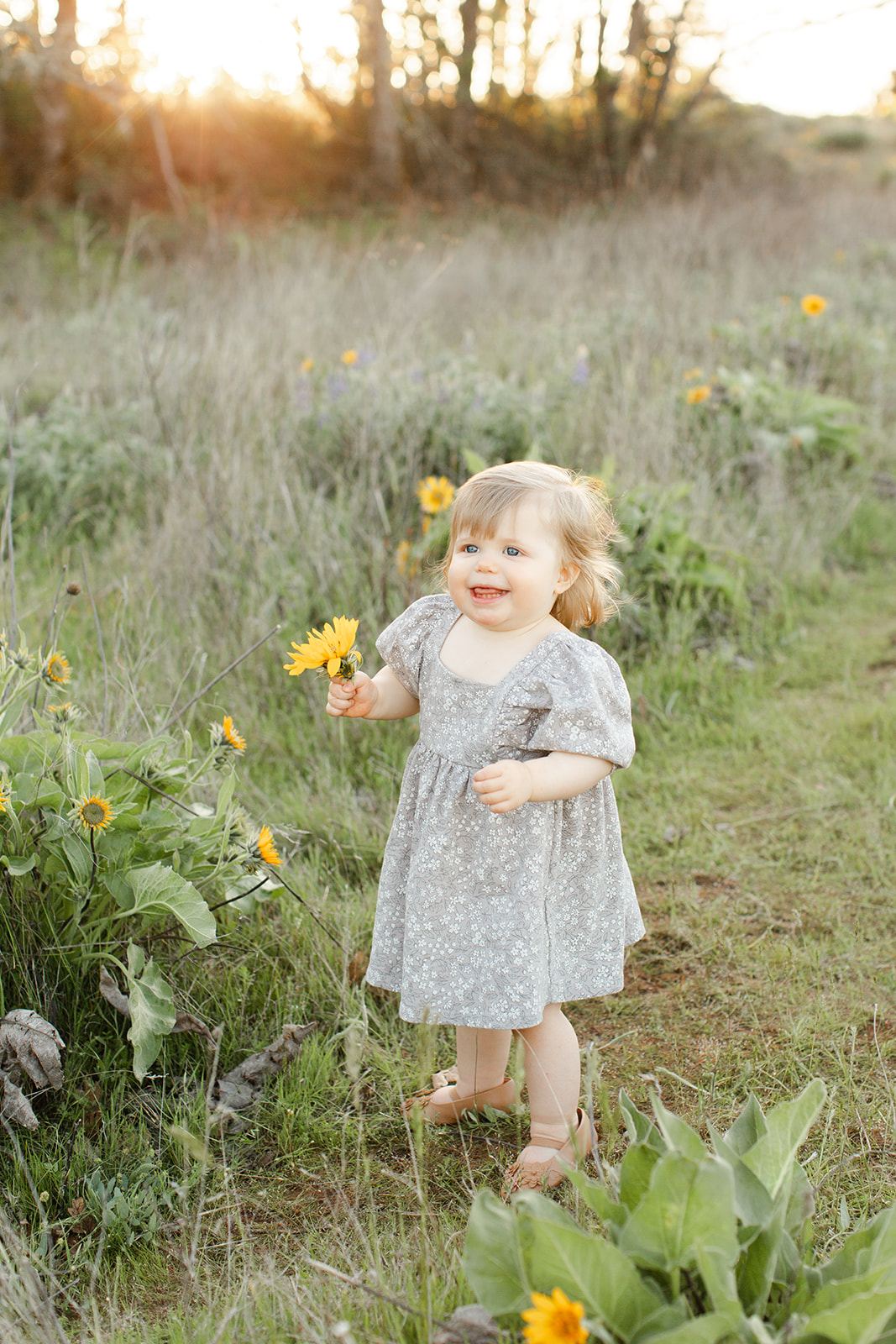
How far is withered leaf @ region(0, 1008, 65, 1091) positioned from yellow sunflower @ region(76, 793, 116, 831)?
1.19 ft

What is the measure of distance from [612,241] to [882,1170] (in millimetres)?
8725

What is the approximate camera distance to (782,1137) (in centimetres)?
133

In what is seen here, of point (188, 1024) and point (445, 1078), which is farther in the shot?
point (445, 1078)

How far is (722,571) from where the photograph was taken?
3.83 meters

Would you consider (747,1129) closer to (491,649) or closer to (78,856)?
(491,649)

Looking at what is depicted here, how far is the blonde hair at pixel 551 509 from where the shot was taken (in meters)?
1.69

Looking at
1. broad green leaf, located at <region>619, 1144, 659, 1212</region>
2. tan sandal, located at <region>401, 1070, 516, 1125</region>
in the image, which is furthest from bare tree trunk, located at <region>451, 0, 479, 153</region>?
broad green leaf, located at <region>619, 1144, 659, 1212</region>

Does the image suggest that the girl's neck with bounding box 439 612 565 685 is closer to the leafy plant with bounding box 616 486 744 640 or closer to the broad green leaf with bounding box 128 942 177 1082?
the broad green leaf with bounding box 128 942 177 1082

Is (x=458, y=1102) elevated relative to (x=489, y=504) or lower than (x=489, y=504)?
lower

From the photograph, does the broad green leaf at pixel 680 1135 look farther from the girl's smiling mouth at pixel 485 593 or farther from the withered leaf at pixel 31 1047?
the withered leaf at pixel 31 1047

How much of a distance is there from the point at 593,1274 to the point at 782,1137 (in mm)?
339

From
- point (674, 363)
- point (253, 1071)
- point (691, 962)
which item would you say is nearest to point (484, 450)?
point (674, 363)

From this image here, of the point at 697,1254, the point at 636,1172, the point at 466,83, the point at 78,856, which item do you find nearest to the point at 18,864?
the point at 78,856

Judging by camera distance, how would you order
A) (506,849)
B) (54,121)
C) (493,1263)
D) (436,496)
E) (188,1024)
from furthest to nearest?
(54,121)
(436,496)
(188,1024)
(506,849)
(493,1263)
